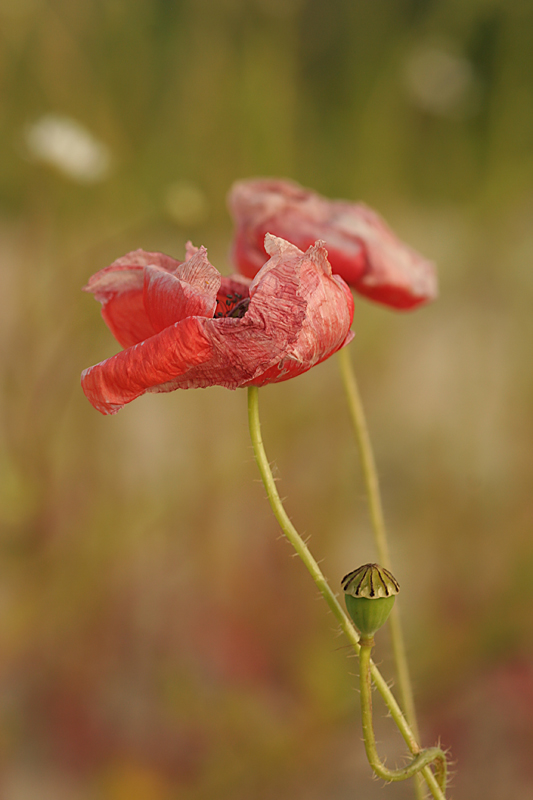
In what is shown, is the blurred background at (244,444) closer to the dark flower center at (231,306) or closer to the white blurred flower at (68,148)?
the white blurred flower at (68,148)

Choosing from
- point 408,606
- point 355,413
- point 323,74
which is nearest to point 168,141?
point 323,74

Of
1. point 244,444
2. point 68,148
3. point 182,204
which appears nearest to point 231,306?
point 182,204

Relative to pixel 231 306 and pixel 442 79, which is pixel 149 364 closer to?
pixel 231 306

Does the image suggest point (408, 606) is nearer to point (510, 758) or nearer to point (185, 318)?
point (510, 758)

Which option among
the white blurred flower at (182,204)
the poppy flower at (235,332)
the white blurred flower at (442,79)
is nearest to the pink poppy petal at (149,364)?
the poppy flower at (235,332)

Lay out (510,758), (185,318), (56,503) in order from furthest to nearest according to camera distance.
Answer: (56,503)
(510,758)
(185,318)
